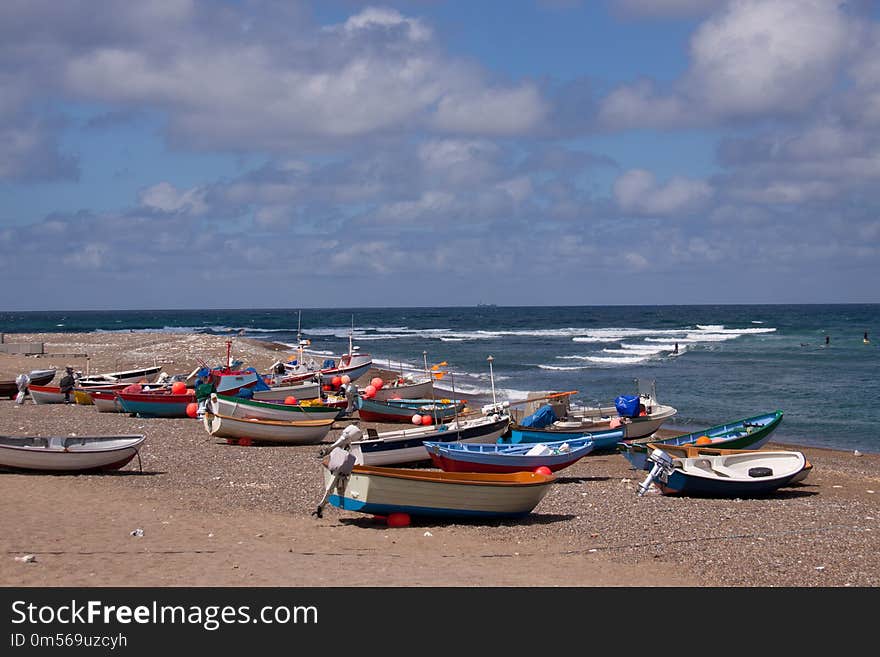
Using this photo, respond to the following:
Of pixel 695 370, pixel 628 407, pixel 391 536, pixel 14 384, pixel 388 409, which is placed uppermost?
pixel 628 407

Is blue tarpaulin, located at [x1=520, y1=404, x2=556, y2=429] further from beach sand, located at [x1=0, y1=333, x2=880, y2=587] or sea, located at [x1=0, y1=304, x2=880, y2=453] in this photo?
sea, located at [x1=0, y1=304, x2=880, y2=453]

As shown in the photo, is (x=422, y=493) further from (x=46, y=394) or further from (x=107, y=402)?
(x=46, y=394)

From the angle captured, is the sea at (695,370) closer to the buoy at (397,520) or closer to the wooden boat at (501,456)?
the wooden boat at (501,456)

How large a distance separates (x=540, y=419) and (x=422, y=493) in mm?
8811

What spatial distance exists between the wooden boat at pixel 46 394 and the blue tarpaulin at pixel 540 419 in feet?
56.0

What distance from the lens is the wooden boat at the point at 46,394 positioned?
30234 millimetres

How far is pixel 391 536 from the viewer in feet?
43.1

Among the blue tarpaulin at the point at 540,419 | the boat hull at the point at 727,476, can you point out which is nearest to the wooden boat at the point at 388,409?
the blue tarpaulin at the point at 540,419

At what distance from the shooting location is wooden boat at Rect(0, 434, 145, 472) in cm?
1652

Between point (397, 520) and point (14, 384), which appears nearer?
point (397, 520)

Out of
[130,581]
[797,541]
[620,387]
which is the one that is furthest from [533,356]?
[130,581]

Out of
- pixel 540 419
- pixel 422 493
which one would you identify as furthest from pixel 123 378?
pixel 422 493
